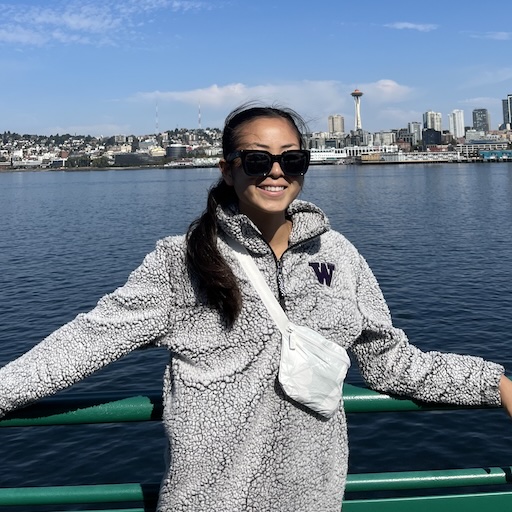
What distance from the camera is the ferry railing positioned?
70.6 inches

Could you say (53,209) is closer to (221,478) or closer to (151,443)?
(151,443)

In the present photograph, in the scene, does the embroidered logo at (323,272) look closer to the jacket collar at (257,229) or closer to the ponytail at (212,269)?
the jacket collar at (257,229)

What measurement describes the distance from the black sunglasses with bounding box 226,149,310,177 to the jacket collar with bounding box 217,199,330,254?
105 mm

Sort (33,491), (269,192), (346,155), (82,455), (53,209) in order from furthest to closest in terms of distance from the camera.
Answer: (346,155)
(53,209)
(82,455)
(33,491)
(269,192)

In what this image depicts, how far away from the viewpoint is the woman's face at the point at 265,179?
A: 1690 millimetres

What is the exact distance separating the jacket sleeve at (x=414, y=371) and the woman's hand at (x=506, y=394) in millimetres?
14

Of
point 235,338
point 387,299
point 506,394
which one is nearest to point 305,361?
point 235,338

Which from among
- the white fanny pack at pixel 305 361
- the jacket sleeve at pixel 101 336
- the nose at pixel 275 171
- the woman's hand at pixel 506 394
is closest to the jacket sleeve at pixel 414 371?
the woman's hand at pixel 506 394

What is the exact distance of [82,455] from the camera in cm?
918

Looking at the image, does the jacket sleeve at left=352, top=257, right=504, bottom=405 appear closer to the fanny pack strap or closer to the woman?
the woman

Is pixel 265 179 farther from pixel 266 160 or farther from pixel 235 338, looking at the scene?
pixel 235 338

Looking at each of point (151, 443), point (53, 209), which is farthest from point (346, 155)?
point (151, 443)

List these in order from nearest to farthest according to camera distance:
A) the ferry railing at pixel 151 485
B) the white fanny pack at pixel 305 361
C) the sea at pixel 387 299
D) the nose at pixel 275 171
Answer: the white fanny pack at pixel 305 361
the nose at pixel 275 171
the ferry railing at pixel 151 485
the sea at pixel 387 299

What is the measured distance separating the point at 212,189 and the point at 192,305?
0.32m
